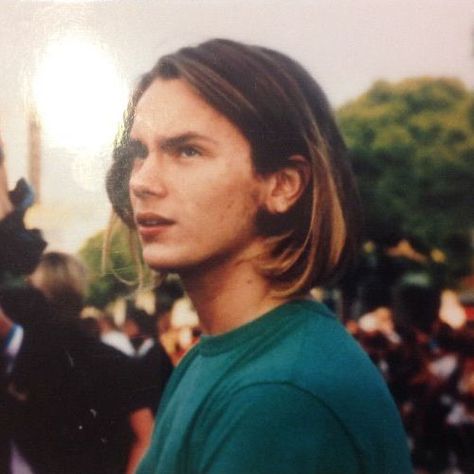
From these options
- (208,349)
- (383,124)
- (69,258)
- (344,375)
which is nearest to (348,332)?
(344,375)

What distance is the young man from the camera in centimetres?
192

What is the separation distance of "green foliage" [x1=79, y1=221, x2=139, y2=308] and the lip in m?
0.06

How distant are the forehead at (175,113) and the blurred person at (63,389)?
1.50ft

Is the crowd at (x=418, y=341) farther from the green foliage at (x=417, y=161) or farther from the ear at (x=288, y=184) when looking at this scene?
the ear at (x=288, y=184)

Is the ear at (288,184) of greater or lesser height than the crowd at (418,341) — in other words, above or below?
above

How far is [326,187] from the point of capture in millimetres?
2004

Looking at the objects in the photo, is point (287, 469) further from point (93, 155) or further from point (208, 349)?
point (93, 155)

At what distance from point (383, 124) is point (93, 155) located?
83cm

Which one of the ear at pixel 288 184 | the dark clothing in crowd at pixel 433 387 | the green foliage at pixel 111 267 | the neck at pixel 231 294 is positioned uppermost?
the ear at pixel 288 184

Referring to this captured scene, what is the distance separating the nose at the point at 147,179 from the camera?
78.2 inches

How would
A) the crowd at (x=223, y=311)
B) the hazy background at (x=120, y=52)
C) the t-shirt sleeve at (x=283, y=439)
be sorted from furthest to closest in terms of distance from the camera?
the hazy background at (x=120, y=52) < the crowd at (x=223, y=311) < the t-shirt sleeve at (x=283, y=439)

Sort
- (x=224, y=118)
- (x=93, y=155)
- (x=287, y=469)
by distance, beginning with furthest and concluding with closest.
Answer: (x=93, y=155)
(x=224, y=118)
(x=287, y=469)

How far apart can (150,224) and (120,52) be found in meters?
0.50

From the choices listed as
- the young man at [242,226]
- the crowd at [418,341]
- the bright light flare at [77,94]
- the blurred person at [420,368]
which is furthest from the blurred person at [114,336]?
the blurred person at [420,368]
